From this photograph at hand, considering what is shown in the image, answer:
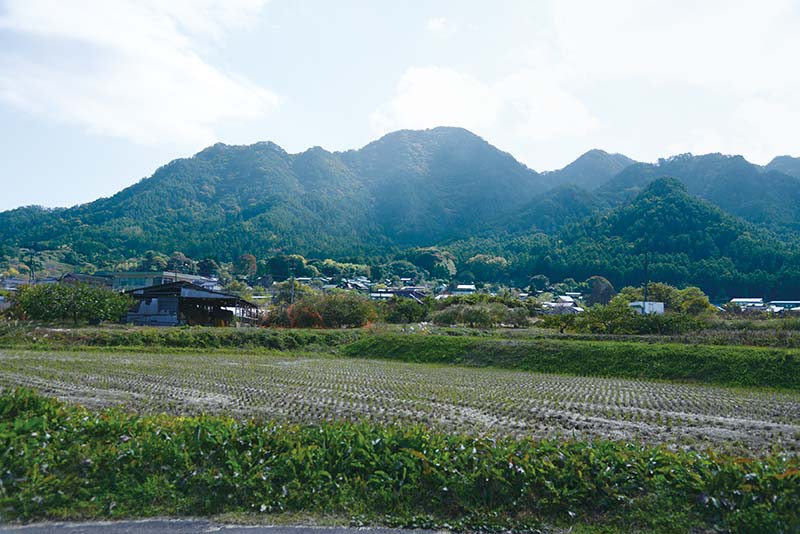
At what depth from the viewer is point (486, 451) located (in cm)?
577

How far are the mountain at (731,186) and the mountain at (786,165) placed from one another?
43.4 meters

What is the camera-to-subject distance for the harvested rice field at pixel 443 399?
32.2 ft

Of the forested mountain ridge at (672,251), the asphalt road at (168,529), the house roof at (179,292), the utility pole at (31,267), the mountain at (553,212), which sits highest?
the mountain at (553,212)

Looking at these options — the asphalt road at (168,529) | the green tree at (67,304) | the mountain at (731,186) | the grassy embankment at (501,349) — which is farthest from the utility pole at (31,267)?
the mountain at (731,186)

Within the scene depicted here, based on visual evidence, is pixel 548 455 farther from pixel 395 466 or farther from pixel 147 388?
pixel 147 388

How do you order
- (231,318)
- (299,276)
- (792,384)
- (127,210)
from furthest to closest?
(127,210) < (299,276) < (231,318) < (792,384)

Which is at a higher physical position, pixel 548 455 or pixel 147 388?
pixel 548 455

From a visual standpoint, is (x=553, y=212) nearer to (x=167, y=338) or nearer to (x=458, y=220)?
(x=458, y=220)

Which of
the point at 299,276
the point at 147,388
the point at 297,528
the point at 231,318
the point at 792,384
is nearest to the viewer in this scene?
the point at 297,528

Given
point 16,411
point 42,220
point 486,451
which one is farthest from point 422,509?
point 42,220

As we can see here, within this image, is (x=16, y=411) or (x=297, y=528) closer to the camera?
(x=297, y=528)

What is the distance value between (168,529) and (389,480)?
6.62ft

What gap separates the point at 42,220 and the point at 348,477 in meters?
154

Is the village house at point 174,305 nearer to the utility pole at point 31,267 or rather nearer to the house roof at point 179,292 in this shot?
the house roof at point 179,292
